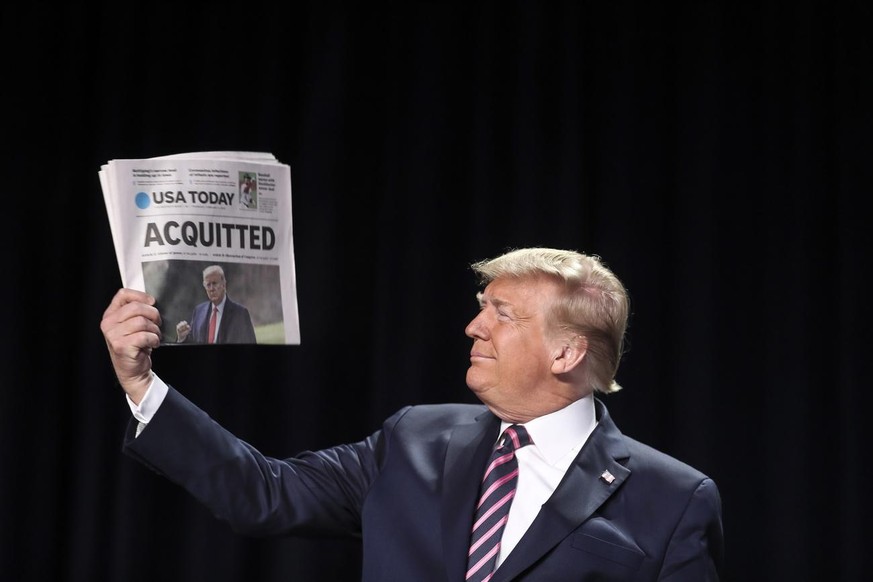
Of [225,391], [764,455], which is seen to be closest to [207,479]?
[225,391]

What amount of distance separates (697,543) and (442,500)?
0.47 m

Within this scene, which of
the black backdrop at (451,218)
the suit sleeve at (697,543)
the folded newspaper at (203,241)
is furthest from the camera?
the black backdrop at (451,218)

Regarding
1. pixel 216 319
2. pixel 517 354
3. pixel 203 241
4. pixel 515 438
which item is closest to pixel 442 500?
pixel 515 438

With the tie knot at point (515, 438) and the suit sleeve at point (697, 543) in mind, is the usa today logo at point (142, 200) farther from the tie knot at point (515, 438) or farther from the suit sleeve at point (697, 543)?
the suit sleeve at point (697, 543)

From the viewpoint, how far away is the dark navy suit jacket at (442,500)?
189 cm

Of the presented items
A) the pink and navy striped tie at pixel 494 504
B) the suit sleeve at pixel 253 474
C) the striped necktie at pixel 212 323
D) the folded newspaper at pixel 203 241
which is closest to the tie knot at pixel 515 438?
the pink and navy striped tie at pixel 494 504

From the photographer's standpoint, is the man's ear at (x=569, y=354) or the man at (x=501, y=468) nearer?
the man at (x=501, y=468)

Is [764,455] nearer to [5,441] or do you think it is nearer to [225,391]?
[225,391]

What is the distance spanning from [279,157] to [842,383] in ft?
5.65

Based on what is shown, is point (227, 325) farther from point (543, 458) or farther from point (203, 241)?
point (543, 458)

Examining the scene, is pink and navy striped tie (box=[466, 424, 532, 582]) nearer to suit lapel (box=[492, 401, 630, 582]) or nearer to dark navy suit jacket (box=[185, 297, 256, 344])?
suit lapel (box=[492, 401, 630, 582])

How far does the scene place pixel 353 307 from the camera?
3.03m

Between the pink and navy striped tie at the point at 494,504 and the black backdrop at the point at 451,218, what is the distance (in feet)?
3.16

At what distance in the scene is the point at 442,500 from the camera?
198 centimetres
